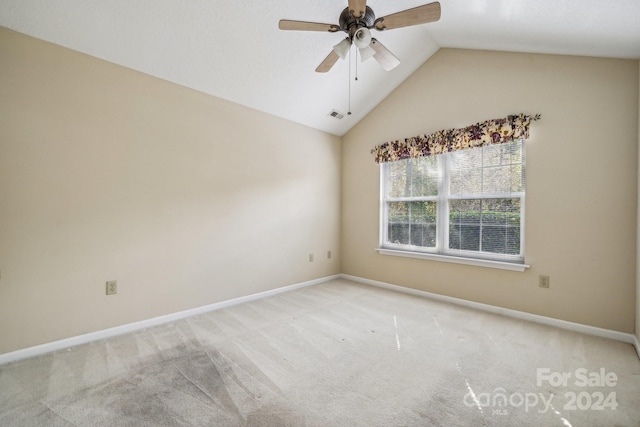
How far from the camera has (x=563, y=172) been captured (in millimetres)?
2684

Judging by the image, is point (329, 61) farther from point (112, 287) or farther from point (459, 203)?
point (112, 287)

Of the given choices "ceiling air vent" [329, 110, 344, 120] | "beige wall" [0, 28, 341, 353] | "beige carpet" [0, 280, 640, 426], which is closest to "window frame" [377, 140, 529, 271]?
"beige carpet" [0, 280, 640, 426]

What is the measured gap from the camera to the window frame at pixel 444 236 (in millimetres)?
2980

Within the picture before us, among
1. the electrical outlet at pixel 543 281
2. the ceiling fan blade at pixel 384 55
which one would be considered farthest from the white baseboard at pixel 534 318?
the ceiling fan blade at pixel 384 55

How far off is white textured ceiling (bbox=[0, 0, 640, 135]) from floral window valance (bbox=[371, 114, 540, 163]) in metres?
0.71

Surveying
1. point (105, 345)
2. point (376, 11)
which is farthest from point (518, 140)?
point (105, 345)

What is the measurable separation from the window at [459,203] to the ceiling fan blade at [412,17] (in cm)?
187

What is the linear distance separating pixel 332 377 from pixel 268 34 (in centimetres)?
299

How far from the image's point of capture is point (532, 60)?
2.83 m

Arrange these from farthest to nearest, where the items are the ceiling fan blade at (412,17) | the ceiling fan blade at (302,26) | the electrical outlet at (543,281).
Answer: the electrical outlet at (543,281), the ceiling fan blade at (302,26), the ceiling fan blade at (412,17)

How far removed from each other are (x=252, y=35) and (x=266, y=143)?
1322 millimetres

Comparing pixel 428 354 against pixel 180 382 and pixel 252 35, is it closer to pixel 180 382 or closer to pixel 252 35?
pixel 180 382

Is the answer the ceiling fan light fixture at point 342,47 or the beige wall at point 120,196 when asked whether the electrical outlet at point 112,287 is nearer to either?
the beige wall at point 120,196

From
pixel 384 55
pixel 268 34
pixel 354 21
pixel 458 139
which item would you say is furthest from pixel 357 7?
pixel 458 139
